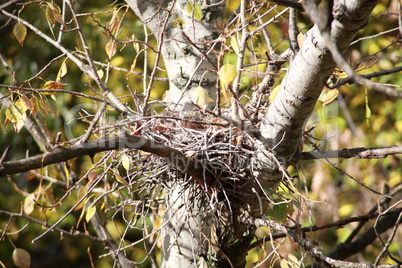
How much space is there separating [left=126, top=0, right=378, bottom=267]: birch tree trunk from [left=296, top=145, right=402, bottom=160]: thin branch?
84 mm

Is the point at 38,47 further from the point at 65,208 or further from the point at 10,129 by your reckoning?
the point at 65,208

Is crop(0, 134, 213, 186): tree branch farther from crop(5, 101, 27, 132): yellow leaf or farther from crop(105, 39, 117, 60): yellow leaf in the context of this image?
crop(105, 39, 117, 60): yellow leaf

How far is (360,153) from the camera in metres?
1.30

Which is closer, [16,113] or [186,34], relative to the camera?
[16,113]

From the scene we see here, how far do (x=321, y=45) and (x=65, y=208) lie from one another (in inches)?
113

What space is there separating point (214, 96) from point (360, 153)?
0.61 m

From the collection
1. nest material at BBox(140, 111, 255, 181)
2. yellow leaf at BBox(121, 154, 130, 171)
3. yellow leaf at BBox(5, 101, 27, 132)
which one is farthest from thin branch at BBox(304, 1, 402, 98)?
yellow leaf at BBox(5, 101, 27, 132)

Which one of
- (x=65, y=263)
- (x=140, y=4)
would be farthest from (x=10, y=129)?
(x=140, y=4)

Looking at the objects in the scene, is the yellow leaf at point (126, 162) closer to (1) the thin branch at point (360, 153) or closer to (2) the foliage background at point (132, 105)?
(1) the thin branch at point (360, 153)

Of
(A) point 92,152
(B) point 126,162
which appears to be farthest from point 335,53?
(B) point 126,162

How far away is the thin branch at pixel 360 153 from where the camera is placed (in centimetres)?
123

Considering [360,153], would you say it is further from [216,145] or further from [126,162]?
[126,162]

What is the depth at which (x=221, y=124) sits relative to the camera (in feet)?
4.37

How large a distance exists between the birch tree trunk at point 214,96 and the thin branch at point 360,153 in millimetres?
84
